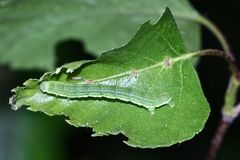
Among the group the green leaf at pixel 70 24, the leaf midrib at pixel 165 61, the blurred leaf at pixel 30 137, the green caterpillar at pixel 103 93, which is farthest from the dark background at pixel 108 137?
the green caterpillar at pixel 103 93

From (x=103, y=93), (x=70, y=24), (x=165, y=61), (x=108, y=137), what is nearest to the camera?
(x=103, y=93)

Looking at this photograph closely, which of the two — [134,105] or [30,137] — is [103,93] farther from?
[30,137]

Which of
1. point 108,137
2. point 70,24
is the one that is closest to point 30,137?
point 108,137

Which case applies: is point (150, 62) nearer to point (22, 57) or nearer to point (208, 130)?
point (22, 57)

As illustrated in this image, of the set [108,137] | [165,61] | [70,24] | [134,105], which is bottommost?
[108,137]

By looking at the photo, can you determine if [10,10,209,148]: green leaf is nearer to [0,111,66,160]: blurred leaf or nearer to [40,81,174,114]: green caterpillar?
[40,81,174,114]: green caterpillar
